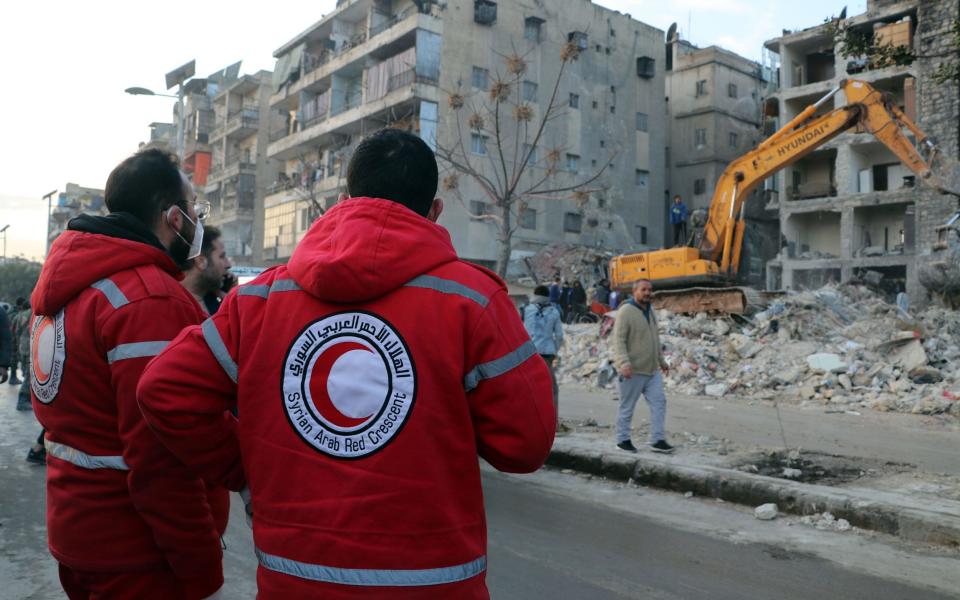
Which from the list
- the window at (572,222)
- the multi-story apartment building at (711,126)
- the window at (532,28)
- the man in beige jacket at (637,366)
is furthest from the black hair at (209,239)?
the multi-story apartment building at (711,126)

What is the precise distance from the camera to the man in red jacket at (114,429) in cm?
206

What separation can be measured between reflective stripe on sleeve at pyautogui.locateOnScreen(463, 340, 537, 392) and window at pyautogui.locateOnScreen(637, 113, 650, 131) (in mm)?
41751

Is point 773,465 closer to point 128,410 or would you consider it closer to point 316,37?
point 128,410

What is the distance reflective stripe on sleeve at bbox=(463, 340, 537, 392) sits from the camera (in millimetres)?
1655

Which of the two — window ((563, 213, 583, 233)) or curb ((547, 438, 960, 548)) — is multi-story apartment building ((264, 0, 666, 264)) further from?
curb ((547, 438, 960, 548))

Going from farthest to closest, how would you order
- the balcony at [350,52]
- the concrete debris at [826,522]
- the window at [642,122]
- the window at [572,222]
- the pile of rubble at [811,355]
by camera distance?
the window at [642,122]
the window at [572,222]
the balcony at [350,52]
the pile of rubble at [811,355]
the concrete debris at [826,522]

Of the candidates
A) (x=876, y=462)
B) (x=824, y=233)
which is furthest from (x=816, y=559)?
(x=824, y=233)

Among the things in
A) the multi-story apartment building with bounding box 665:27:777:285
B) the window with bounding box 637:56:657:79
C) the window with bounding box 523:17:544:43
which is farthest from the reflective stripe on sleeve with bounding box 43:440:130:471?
the multi-story apartment building with bounding box 665:27:777:285

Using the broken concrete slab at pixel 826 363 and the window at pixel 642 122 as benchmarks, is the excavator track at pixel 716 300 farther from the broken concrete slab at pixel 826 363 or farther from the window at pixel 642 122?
the window at pixel 642 122

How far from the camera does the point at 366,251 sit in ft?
5.38

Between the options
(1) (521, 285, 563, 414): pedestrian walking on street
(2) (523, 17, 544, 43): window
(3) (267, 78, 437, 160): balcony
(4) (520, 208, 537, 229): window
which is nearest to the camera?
(1) (521, 285, 563, 414): pedestrian walking on street

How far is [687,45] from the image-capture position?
4841cm

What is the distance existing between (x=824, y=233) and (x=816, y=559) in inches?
1472

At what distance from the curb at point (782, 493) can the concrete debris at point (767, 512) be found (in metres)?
0.20
